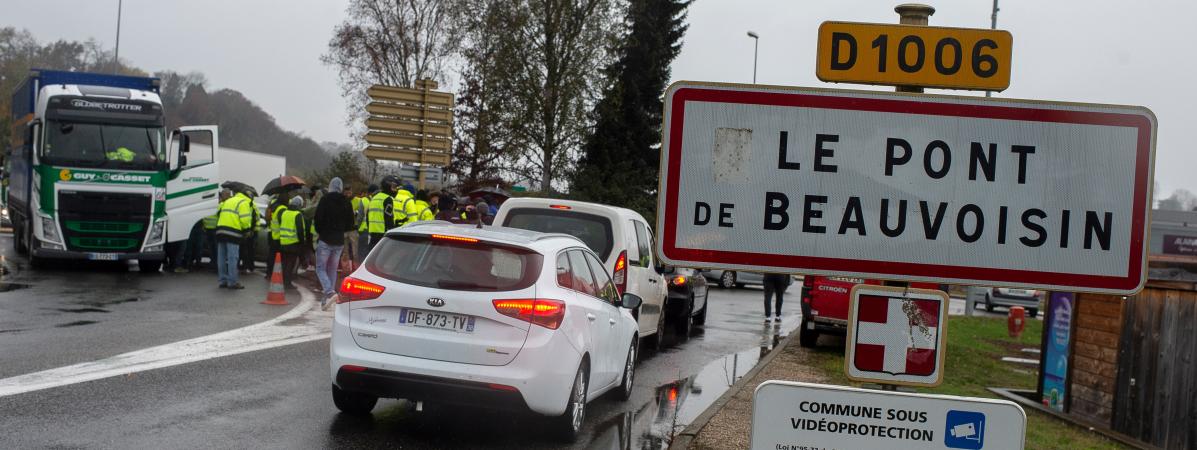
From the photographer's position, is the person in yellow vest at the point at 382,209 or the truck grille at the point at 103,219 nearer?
the person in yellow vest at the point at 382,209

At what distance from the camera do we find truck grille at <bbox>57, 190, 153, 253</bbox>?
21422mm

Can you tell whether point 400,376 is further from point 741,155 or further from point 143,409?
point 741,155

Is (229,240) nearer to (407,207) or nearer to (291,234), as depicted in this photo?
(291,234)

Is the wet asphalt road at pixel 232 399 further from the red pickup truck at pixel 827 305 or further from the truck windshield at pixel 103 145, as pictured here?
the truck windshield at pixel 103 145

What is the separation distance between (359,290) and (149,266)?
680 inches

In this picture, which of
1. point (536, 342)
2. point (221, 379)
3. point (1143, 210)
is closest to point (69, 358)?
point (221, 379)

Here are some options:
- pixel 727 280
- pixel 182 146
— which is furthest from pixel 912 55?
pixel 727 280

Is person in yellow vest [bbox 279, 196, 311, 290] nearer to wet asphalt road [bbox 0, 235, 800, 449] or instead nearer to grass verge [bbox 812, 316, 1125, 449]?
wet asphalt road [bbox 0, 235, 800, 449]

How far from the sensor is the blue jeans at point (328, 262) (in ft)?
59.4

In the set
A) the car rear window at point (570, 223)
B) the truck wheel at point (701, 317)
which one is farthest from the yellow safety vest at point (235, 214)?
the car rear window at point (570, 223)

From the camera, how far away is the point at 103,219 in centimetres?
2167

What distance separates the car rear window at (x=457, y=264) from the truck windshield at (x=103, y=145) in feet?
50.5

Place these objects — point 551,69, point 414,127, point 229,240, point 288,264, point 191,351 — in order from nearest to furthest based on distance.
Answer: point 191,351
point 229,240
point 414,127
point 288,264
point 551,69

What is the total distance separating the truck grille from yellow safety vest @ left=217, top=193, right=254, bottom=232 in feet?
8.79
